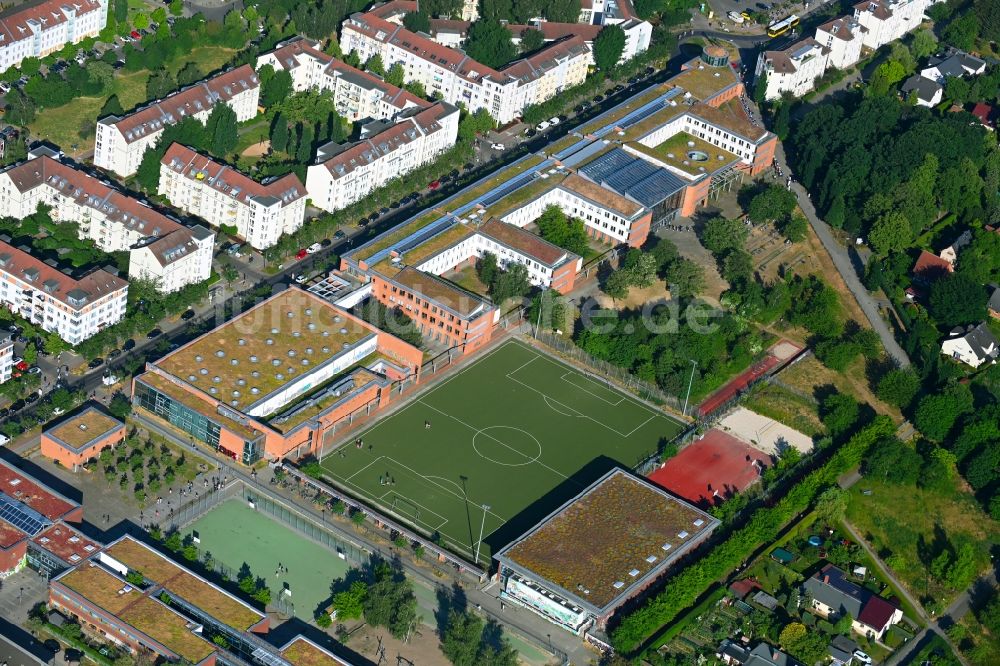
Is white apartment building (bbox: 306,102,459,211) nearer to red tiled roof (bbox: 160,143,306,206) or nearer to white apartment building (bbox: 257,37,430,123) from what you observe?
white apartment building (bbox: 257,37,430,123)

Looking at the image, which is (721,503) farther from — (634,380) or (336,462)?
(336,462)

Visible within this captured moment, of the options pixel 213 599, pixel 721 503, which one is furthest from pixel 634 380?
pixel 213 599

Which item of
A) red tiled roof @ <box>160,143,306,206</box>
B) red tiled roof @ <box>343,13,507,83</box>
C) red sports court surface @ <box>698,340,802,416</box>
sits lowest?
red sports court surface @ <box>698,340,802,416</box>

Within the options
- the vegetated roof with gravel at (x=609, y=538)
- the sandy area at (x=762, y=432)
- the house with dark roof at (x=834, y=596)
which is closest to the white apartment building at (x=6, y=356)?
the vegetated roof with gravel at (x=609, y=538)

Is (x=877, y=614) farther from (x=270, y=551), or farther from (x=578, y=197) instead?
(x=578, y=197)

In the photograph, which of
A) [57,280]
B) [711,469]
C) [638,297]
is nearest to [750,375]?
[638,297]

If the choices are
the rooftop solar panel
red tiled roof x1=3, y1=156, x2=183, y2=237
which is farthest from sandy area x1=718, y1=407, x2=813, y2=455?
the rooftop solar panel
